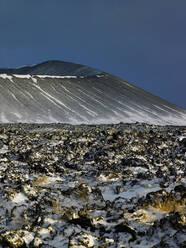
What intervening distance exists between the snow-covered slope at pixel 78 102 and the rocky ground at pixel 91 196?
3813 centimetres

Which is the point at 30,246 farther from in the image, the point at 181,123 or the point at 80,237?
the point at 181,123

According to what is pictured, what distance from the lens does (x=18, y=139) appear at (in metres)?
16.6

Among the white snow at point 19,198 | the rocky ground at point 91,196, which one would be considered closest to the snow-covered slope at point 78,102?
the rocky ground at point 91,196

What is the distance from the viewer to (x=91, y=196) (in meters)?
8.30

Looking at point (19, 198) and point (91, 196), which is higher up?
point (91, 196)

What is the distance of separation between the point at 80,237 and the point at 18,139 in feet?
38.1

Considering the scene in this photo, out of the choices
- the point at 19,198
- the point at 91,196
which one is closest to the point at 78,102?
the point at 91,196

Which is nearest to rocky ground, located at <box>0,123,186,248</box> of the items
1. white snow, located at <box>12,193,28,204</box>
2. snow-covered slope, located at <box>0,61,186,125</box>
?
white snow, located at <box>12,193,28,204</box>

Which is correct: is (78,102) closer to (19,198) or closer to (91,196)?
(91,196)

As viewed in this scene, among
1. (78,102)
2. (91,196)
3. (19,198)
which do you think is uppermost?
(78,102)

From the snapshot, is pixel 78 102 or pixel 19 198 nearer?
pixel 19 198

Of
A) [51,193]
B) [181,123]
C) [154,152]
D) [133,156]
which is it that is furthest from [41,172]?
[181,123]

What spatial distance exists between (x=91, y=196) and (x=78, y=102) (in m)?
56.6

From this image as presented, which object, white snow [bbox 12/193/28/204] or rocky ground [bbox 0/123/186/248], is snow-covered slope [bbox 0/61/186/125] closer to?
rocky ground [bbox 0/123/186/248]
